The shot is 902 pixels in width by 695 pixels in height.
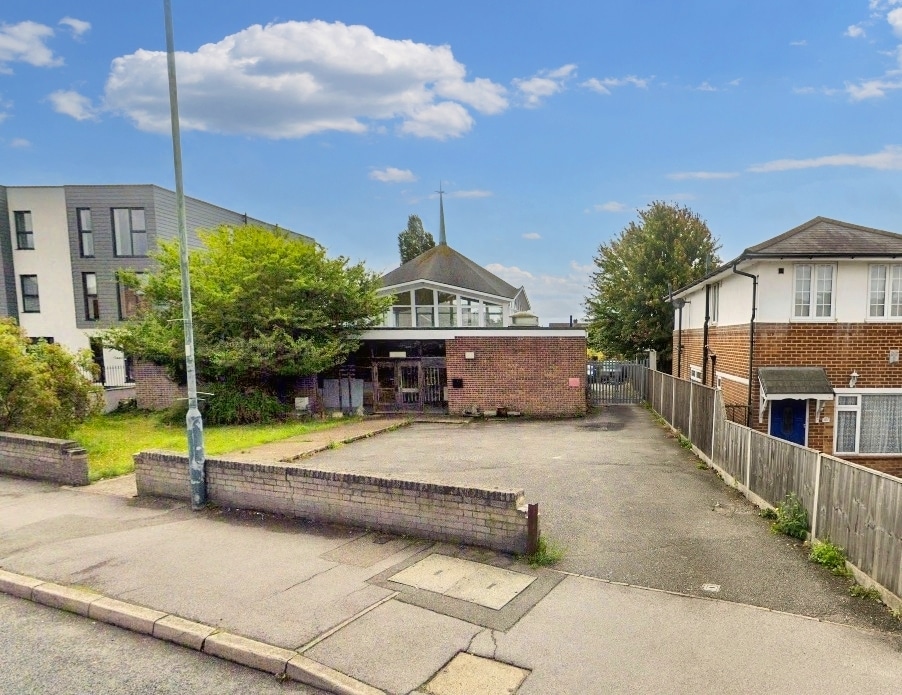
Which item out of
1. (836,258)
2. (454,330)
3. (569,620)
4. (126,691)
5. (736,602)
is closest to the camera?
(126,691)

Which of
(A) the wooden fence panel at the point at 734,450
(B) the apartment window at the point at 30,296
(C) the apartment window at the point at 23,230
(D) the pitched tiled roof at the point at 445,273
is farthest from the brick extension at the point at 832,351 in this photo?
(C) the apartment window at the point at 23,230

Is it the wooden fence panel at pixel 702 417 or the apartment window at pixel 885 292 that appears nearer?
the wooden fence panel at pixel 702 417

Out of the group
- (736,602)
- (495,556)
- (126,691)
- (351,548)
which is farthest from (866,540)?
(126,691)

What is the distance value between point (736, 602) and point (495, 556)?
245cm

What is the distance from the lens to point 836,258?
11.8 m

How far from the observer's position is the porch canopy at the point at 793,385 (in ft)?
38.5

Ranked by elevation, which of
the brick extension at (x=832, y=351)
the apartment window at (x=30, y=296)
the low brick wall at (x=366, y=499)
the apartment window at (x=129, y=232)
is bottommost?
the low brick wall at (x=366, y=499)

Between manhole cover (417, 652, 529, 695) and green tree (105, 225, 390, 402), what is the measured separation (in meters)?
14.0

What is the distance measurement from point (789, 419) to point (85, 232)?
1118 inches

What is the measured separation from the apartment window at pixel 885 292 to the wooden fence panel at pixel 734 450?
16.9 ft

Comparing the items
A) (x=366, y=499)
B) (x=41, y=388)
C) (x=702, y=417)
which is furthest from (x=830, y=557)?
(x=41, y=388)

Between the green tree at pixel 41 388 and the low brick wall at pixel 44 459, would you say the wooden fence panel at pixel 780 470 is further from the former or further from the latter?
the green tree at pixel 41 388

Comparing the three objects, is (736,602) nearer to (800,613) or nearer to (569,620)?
(800,613)

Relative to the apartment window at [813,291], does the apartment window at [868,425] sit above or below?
below
